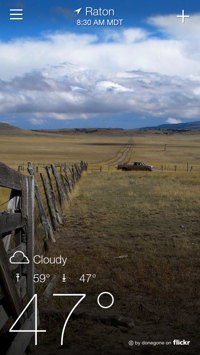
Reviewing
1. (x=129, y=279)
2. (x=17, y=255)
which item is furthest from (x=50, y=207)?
(x=17, y=255)

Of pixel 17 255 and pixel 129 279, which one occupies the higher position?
pixel 17 255

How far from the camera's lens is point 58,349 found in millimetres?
4184

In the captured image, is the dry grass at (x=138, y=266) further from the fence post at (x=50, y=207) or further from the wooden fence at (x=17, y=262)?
the wooden fence at (x=17, y=262)

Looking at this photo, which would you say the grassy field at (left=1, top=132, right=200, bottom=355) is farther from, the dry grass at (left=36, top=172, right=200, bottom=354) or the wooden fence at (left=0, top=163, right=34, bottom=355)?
the wooden fence at (left=0, top=163, right=34, bottom=355)

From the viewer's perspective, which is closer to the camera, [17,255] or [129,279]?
[17,255]

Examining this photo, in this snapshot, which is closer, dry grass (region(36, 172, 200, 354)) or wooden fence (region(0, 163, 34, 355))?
wooden fence (region(0, 163, 34, 355))

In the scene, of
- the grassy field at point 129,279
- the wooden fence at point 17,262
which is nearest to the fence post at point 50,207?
the grassy field at point 129,279

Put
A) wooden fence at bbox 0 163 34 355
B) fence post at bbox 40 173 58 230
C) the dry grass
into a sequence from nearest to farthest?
1. wooden fence at bbox 0 163 34 355
2. the dry grass
3. fence post at bbox 40 173 58 230

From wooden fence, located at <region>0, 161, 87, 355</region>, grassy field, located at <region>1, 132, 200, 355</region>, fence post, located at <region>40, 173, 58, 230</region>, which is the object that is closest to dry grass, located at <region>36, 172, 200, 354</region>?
grassy field, located at <region>1, 132, 200, 355</region>

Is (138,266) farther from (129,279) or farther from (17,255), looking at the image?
(17,255)

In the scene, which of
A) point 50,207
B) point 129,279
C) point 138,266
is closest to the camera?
point 129,279

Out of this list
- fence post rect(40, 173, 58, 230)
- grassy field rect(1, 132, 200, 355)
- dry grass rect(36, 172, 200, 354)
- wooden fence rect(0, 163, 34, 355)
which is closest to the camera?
wooden fence rect(0, 163, 34, 355)

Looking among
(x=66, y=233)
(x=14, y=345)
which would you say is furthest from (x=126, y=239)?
(x=14, y=345)

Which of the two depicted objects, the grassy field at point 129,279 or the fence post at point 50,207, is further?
the fence post at point 50,207
